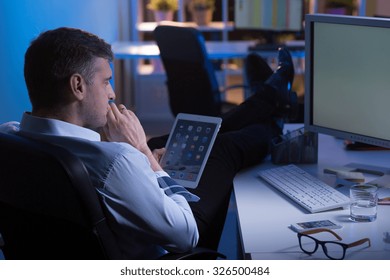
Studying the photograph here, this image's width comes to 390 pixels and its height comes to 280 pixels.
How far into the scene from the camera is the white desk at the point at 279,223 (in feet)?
5.83

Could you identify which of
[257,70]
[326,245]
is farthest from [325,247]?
[257,70]

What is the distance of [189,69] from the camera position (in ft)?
15.2

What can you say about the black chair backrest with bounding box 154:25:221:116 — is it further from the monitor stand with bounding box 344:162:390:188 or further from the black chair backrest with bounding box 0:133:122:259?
the black chair backrest with bounding box 0:133:122:259

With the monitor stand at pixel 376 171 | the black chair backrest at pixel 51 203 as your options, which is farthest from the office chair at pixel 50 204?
the monitor stand at pixel 376 171

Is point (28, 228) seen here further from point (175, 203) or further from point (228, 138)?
point (228, 138)

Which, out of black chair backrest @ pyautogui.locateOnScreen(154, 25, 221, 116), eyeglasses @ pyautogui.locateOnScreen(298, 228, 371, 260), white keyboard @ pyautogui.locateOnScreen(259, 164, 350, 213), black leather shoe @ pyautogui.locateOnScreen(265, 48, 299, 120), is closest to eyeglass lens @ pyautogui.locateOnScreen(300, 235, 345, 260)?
eyeglasses @ pyautogui.locateOnScreen(298, 228, 371, 260)

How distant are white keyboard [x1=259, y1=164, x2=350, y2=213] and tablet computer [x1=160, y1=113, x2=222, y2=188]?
0.74 ft

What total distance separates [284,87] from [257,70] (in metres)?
1.13

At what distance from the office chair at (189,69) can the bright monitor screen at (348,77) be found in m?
2.04

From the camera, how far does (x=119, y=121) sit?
2.13 m

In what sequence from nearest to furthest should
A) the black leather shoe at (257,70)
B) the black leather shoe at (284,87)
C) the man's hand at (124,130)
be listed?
1. the man's hand at (124,130)
2. the black leather shoe at (284,87)
3. the black leather shoe at (257,70)

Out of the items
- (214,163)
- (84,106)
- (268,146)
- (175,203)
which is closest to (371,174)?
(268,146)

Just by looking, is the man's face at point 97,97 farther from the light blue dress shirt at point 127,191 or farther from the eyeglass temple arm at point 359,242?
the eyeglass temple arm at point 359,242

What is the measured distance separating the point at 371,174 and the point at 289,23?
3.84 m
